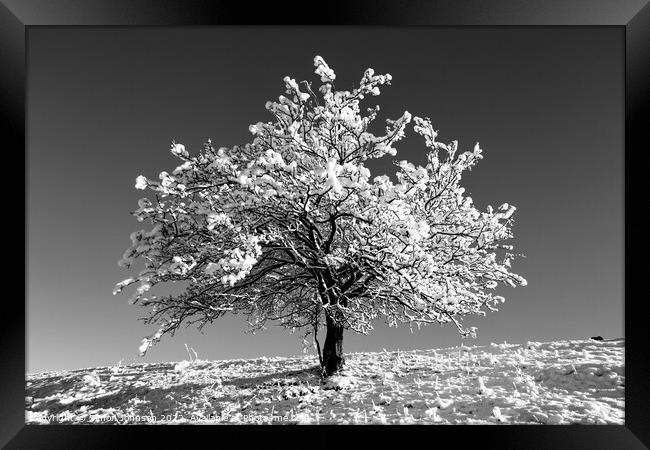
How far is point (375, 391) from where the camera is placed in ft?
30.9

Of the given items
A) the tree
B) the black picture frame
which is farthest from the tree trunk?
the black picture frame

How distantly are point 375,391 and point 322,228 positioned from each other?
3.52 m

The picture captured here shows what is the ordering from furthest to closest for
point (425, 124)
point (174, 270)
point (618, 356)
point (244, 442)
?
point (618, 356) → point (425, 124) → point (174, 270) → point (244, 442)

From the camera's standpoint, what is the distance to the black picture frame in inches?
249

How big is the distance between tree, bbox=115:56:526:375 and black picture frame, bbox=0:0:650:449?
174 cm

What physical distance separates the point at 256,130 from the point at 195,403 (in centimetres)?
553
